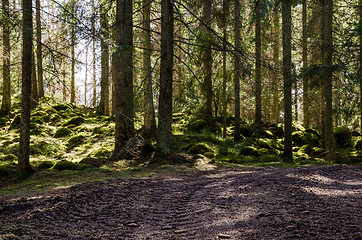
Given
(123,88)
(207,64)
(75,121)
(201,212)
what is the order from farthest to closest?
1. (75,121)
2. (207,64)
3. (123,88)
4. (201,212)

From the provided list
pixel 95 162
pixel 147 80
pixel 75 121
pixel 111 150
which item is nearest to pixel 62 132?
pixel 75 121

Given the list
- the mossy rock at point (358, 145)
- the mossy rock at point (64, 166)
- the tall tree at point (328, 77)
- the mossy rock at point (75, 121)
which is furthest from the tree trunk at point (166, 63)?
the mossy rock at point (358, 145)

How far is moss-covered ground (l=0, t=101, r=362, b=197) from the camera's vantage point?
26.9 feet

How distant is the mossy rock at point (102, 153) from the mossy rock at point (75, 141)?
2.42 meters

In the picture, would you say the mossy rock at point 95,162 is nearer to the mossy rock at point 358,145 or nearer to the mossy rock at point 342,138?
the mossy rock at point 342,138

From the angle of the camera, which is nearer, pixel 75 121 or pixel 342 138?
pixel 342 138

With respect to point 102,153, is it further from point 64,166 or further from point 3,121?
point 3,121

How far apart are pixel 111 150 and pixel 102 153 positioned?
15.0 inches

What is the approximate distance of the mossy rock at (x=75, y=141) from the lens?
13844mm

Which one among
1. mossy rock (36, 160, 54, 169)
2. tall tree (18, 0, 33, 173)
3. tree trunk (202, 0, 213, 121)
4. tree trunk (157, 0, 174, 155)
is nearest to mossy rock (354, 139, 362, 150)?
tree trunk (202, 0, 213, 121)

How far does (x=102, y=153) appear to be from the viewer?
11.7 m

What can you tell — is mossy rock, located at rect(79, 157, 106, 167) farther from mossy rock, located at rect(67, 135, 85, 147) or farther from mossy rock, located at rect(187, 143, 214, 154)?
mossy rock, located at rect(67, 135, 85, 147)

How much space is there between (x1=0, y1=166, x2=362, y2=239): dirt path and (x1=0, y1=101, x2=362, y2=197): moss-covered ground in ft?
6.99

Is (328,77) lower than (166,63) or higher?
lower
